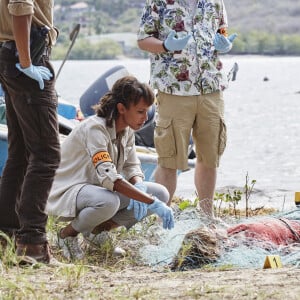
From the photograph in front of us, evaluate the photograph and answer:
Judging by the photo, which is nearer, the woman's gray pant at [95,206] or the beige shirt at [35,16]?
the beige shirt at [35,16]

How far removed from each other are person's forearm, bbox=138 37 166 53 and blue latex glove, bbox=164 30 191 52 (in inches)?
2.7

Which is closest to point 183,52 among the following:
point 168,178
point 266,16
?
point 168,178

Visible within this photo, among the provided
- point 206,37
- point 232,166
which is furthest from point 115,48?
point 206,37

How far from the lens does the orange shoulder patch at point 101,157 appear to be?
15.9 feet

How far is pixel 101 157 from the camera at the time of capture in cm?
486

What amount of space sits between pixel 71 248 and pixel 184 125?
1276 mm

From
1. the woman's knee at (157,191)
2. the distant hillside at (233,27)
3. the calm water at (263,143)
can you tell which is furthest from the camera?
the distant hillside at (233,27)

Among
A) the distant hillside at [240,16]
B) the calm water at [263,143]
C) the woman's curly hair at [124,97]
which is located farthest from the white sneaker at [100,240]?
the distant hillside at [240,16]

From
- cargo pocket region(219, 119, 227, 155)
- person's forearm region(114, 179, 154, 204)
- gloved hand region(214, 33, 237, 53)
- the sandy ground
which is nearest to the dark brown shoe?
the sandy ground

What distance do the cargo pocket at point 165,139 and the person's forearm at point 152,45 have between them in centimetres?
43

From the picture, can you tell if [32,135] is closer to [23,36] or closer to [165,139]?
[23,36]

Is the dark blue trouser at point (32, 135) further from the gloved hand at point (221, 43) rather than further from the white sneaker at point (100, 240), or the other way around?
the gloved hand at point (221, 43)

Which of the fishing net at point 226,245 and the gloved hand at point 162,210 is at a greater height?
the gloved hand at point 162,210

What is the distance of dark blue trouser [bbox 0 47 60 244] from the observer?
4469 millimetres
